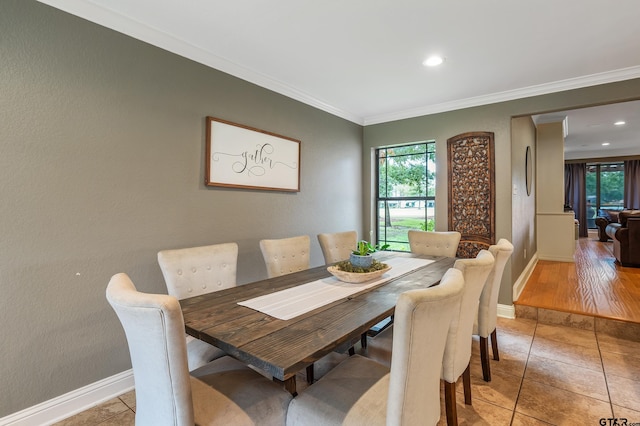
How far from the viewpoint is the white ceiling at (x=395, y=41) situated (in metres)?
1.96

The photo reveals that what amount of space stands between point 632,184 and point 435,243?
9.41 m

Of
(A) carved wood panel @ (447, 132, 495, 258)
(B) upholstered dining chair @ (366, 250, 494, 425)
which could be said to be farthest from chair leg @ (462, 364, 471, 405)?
(A) carved wood panel @ (447, 132, 495, 258)

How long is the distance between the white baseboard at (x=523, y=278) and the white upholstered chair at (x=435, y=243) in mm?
1034

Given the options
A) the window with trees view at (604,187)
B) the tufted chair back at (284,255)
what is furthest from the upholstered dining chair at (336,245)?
the window with trees view at (604,187)

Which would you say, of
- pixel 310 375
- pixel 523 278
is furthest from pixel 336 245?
pixel 523 278

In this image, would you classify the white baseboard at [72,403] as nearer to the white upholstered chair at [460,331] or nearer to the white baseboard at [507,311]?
the white upholstered chair at [460,331]

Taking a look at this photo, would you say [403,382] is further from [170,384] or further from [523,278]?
[523,278]

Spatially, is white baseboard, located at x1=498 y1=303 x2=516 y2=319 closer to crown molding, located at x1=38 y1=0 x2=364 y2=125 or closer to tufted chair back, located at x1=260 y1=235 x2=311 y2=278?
tufted chair back, located at x1=260 y1=235 x2=311 y2=278

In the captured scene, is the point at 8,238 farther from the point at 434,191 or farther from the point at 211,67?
the point at 434,191

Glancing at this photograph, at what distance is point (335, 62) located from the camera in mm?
2699

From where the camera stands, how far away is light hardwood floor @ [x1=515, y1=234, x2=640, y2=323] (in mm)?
3170

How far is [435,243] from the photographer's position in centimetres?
324

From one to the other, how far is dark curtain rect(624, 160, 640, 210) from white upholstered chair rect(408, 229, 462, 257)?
9.14 m

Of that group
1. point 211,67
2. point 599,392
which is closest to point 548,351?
point 599,392
